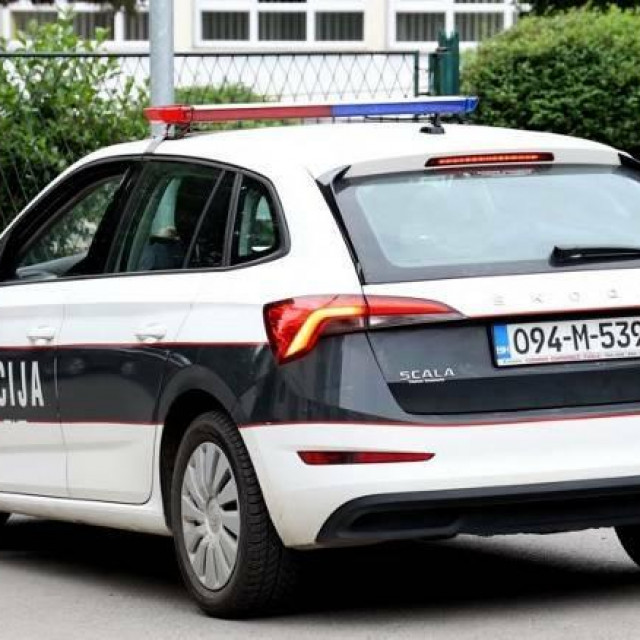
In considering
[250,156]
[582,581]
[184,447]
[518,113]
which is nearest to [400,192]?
[250,156]

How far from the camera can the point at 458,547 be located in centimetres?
911

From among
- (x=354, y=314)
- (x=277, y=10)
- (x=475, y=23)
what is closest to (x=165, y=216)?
(x=354, y=314)

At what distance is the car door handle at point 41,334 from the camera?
8352mm

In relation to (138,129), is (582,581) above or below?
below

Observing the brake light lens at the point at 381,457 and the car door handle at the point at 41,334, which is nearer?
the brake light lens at the point at 381,457

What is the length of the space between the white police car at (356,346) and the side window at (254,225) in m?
0.01

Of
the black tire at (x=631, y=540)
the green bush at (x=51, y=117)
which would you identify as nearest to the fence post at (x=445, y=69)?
the green bush at (x=51, y=117)

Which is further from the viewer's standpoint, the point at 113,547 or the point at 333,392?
the point at 113,547

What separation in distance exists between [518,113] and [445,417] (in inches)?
456

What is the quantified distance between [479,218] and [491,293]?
1.38 ft

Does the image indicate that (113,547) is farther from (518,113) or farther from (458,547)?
(518,113)

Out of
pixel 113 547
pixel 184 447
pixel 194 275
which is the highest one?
pixel 194 275

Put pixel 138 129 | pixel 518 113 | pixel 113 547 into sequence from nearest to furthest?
pixel 113 547, pixel 138 129, pixel 518 113

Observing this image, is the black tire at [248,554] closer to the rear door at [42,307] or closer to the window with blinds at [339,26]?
the rear door at [42,307]
